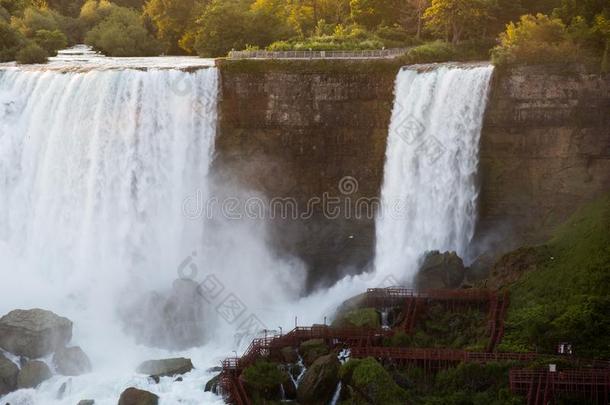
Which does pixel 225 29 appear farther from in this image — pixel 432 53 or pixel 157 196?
pixel 432 53

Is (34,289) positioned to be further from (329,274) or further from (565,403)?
(565,403)

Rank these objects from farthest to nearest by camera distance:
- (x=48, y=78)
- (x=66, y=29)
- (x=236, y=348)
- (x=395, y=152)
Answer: (x=66, y=29) → (x=48, y=78) → (x=395, y=152) → (x=236, y=348)

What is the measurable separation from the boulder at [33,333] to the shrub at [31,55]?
27213 mm

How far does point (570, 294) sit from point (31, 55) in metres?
44.2

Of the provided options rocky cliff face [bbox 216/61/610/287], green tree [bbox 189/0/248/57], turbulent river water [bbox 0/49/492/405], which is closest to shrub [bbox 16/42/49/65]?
turbulent river water [bbox 0/49/492/405]

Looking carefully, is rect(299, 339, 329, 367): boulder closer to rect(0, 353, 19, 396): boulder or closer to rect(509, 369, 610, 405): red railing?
rect(509, 369, 610, 405): red railing

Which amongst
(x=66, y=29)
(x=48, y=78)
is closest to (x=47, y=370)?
(x=48, y=78)

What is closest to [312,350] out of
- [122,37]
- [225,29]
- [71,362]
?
[71,362]

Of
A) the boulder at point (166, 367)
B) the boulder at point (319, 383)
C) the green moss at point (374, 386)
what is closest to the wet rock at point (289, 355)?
the boulder at point (319, 383)

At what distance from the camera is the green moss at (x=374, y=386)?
145 ft

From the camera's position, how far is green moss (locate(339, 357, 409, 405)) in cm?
4434

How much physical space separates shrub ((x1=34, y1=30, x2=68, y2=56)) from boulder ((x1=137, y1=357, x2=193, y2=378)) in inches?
1526

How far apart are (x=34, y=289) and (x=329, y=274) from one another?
17.1 metres

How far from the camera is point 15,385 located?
165 feet
